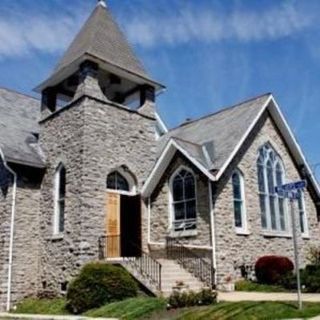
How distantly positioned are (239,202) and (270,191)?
2544 millimetres

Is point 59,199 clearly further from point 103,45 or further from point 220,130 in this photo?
point 220,130

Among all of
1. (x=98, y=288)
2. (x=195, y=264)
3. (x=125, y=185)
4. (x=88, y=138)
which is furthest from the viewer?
(x=125, y=185)

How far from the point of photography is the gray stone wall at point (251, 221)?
17.2 m

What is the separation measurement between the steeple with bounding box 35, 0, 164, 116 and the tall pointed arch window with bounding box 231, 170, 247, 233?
543 cm

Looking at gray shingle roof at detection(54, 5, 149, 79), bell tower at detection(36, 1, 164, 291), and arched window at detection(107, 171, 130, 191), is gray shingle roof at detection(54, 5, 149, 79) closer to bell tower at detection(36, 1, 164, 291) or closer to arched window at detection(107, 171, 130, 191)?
bell tower at detection(36, 1, 164, 291)

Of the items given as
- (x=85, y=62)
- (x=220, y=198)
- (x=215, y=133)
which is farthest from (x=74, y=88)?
(x=220, y=198)

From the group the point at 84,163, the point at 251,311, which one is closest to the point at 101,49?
the point at 84,163

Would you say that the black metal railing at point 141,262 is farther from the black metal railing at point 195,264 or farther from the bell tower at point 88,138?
the black metal railing at point 195,264

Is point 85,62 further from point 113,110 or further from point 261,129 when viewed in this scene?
point 261,129

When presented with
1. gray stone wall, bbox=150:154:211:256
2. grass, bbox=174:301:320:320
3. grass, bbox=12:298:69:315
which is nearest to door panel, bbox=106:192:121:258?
gray stone wall, bbox=150:154:211:256

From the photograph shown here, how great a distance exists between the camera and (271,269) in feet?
55.6

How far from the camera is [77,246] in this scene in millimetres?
16578

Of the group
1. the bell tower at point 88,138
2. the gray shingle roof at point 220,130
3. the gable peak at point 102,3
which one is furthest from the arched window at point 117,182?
the gable peak at point 102,3

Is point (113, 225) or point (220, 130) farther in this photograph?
point (220, 130)
